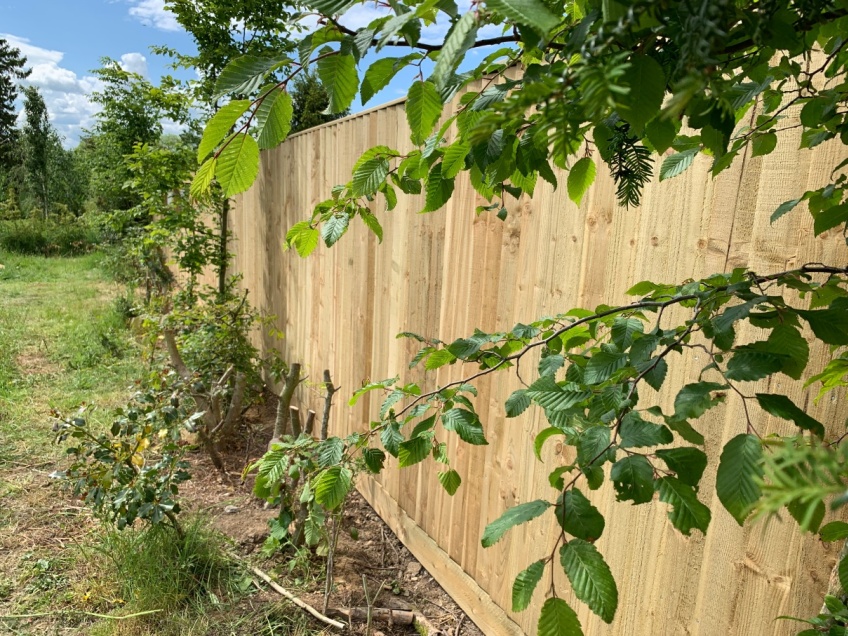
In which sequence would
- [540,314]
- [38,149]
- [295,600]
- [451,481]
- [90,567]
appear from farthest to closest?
[38,149] < [90,567] < [295,600] < [540,314] < [451,481]

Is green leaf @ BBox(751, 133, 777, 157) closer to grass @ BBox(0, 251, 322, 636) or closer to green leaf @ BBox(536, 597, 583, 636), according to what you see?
green leaf @ BBox(536, 597, 583, 636)

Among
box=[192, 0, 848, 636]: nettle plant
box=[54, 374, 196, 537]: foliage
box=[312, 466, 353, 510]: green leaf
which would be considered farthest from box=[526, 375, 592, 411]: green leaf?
box=[54, 374, 196, 537]: foliage

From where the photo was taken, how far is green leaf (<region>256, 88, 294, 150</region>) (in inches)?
23.9

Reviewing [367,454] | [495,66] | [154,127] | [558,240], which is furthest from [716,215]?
[154,127]

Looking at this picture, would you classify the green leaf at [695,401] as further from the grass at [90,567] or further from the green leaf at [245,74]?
the grass at [90,567]

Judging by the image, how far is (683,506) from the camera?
550mm

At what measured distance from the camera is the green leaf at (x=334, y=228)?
880 millimetres

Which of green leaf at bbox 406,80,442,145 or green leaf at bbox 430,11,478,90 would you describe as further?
green leaf at bbox 406,80,442,145

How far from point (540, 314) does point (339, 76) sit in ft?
4.31

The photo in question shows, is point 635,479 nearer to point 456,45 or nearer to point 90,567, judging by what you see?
point 456,45

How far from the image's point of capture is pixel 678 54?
49 centimetres

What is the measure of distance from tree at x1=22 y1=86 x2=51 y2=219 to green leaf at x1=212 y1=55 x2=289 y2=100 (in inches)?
781

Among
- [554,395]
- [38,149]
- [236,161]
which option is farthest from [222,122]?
[38,149]

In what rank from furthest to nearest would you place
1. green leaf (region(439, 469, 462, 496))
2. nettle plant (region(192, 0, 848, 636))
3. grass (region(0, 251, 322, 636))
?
grass (region(0, 251, 322, 636))
green leaf (region(439, 469, 462, 496))
nettle plant (region(192, 0, 848, 636))
